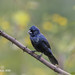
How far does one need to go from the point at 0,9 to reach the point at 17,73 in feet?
8.58

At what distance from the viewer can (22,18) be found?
5473 millimetres

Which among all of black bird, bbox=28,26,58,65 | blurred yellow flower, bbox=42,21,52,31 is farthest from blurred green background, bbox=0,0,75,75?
black bird, bbox=28,26,58,65

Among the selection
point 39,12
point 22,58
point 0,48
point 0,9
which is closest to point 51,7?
point 39,12

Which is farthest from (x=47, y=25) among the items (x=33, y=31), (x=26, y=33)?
(x=33, y=31)

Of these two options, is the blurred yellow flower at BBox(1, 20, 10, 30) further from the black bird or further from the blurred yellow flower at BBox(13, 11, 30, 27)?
the black bird

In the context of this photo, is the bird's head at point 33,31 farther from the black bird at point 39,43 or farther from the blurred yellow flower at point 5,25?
the blurred yellow flower at point 5,25

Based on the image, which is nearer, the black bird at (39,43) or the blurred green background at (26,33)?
the black bird at (39,43)

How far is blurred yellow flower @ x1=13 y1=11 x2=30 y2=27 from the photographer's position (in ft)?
17.4

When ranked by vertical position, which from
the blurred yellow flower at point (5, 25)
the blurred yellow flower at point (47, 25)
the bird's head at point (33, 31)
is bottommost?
the blurred yellow flower at point (5, 25)

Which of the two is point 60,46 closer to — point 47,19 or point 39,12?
point 47,19

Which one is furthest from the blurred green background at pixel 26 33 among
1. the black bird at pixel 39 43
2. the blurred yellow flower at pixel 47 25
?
the black bird at pixel 39 43

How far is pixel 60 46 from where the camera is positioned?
15.4 ft

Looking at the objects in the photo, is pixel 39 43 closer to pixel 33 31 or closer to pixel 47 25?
pixel 33 31

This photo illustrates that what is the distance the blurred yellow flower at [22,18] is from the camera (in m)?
5.30
